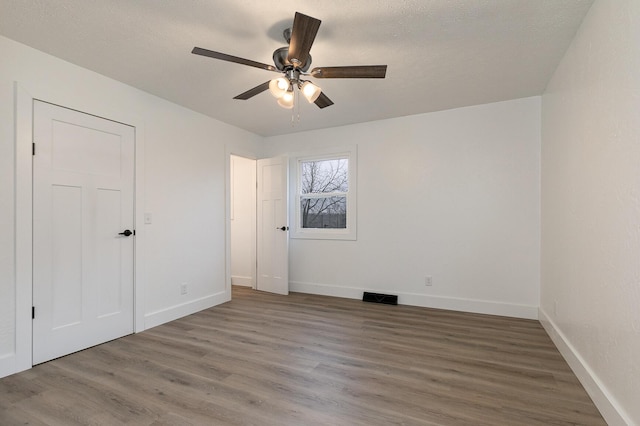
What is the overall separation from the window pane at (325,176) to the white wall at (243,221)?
89 cm

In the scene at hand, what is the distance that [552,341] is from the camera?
2820mm

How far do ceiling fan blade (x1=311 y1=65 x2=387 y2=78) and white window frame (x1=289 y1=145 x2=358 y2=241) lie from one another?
228 centimetres

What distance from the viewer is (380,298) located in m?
4.18

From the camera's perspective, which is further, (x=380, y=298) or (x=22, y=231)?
(x=380, y=298)

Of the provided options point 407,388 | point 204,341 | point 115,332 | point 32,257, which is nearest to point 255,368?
point 204,341

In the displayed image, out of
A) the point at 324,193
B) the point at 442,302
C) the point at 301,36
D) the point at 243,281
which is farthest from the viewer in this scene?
the point at 243,281

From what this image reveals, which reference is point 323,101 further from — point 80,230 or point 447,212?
point 80,230

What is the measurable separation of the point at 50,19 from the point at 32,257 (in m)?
1.74

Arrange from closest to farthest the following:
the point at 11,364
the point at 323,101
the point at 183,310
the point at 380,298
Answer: the point at 11,364 < the point at 323,101 < the point at 183,310 < the point at 380,298

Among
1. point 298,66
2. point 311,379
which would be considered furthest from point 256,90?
point 311,379

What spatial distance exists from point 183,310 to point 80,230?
4.78 ft

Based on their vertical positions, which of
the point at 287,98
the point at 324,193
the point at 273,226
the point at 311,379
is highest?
the point at 287,98

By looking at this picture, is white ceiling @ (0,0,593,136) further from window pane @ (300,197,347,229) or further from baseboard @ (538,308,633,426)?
baseboard @ (538,308,633,426)

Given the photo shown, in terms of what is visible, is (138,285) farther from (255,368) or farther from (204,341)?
(255,368)
